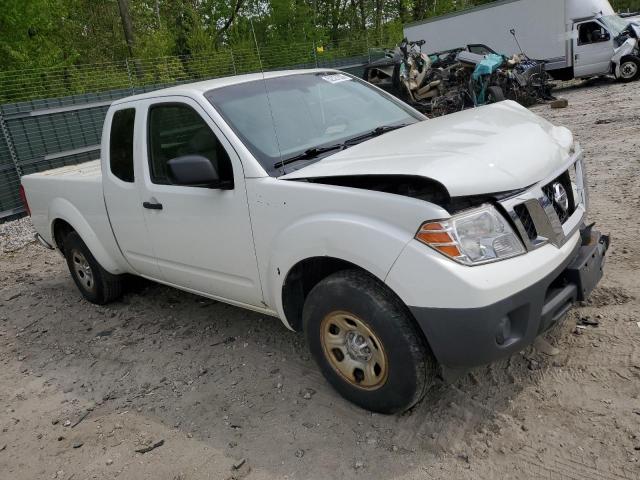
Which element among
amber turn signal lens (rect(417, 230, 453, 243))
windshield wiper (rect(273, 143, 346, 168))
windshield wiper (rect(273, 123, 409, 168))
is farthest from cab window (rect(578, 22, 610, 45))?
amber turn signal lens (rect(417, 230, 453, 243))

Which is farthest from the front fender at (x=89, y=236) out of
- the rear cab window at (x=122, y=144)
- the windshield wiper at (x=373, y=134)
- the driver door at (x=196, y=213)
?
the windshield wiper at (x=373, y=134)

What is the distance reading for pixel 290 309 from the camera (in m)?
3.31

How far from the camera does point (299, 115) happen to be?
363cm

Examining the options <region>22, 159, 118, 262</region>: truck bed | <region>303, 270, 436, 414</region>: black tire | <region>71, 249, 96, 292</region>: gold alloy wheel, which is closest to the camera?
<region>303, 270, 436, 414</region>: black tire

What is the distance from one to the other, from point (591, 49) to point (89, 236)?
1658 centimetres

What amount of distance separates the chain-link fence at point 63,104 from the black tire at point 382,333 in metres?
4.98

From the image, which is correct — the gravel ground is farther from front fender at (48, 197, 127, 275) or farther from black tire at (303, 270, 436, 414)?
black tire at (303, 270, 436, 414)

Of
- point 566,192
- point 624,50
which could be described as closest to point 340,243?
point 566,192

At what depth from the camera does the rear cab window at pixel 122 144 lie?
4.20m

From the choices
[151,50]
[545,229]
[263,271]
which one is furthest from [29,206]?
[151,50]

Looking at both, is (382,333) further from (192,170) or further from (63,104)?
(63,104)

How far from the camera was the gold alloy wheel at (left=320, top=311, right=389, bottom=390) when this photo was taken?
2863 mm

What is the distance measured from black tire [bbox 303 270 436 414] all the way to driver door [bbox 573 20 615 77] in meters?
16.8

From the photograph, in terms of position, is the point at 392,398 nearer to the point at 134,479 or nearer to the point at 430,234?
the point at 430,234
